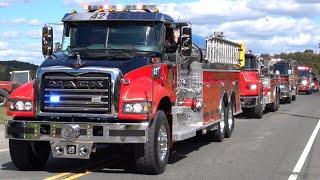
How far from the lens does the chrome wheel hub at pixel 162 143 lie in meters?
9.74

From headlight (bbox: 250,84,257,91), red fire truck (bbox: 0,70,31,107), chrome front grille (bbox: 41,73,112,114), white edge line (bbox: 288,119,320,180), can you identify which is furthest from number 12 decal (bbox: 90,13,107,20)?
red fire truck (bbox: 0,70,31,107)

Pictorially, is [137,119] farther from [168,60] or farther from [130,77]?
[168,60]

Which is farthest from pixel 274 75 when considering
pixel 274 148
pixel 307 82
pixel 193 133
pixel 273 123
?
pixel 307 82

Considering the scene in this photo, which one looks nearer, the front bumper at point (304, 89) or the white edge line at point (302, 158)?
the white edge line at point (302, 158)

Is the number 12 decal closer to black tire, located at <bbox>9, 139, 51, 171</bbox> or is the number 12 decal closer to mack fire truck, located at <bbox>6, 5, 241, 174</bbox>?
mack fire truck, located at <bbox>6, 5, 241, 174</bbox>

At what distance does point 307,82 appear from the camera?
56.7m

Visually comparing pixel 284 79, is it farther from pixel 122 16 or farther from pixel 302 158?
pixel 122 16

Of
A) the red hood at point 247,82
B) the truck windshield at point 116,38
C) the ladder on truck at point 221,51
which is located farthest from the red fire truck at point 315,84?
the truck windshield at point 116,38

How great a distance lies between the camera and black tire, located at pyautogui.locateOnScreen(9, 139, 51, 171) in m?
9.87

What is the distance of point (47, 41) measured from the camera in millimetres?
10602

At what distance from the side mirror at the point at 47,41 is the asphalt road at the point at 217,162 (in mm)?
2045

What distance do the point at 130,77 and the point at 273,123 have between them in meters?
12.2

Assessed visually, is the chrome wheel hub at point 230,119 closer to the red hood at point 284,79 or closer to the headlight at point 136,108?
the headlight at point 136,108

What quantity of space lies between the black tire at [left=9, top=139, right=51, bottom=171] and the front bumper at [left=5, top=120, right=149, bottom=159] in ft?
1.56
